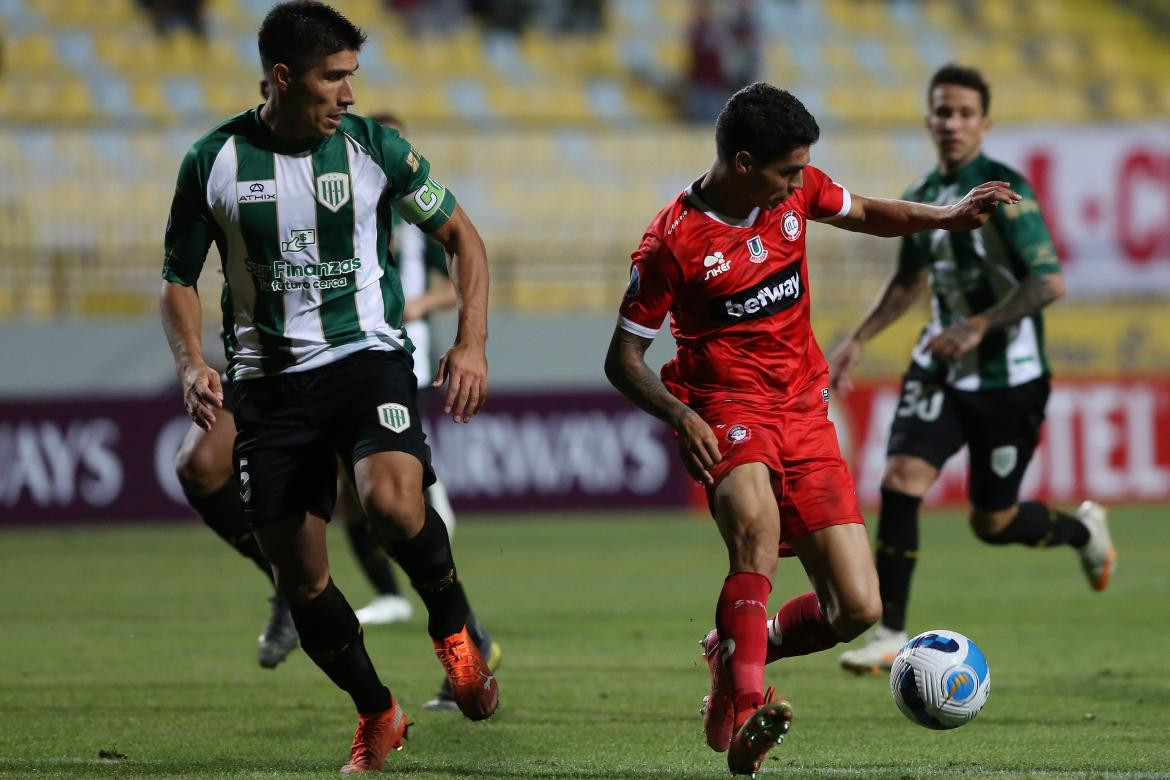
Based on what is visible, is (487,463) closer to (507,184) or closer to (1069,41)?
(507,184)

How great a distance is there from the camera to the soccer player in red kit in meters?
5.04

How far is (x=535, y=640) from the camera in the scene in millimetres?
8227

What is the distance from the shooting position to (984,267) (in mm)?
7344

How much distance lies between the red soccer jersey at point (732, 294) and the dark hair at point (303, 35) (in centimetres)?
106

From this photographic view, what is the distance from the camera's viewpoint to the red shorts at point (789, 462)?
5.18 metres

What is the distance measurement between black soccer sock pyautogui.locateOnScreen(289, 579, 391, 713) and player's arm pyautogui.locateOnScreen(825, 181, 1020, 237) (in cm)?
191

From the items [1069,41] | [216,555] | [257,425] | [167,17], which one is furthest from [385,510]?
[1069,41]

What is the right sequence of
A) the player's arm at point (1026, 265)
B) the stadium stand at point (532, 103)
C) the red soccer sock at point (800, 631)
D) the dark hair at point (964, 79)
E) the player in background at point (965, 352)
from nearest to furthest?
the red soccer sock at point (800, 631)
the player's arm at point (1026, 265)
the player in background at point (965, 352)
the dark hair at point (964, 79)
the stadium stand at point (532, 103)

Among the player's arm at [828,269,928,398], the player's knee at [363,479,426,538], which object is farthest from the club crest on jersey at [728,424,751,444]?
the player's arm at [828,269,928,398]

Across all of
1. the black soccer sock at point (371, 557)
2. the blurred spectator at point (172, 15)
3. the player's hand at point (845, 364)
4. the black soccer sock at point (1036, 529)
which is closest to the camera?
the player's hand at point (845, 364)

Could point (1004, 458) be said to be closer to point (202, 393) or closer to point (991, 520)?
point (991, 520)

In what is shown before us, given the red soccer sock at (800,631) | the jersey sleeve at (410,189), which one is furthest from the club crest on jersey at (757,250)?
the red soccer sock at (800,631)

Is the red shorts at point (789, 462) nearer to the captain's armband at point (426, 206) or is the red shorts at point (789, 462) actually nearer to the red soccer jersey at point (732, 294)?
the red soccer jersey at point (732, 294)

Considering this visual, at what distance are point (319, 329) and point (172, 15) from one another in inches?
580
